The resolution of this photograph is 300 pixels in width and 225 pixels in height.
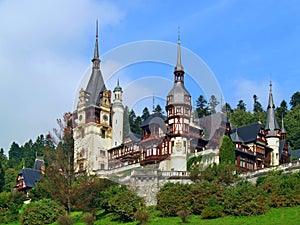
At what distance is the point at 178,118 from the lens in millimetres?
65062

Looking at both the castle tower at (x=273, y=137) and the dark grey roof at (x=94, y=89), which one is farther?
the dark grey roof at (x=94, y=89)

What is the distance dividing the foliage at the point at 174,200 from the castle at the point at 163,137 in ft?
42.5

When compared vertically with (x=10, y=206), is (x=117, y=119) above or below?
above

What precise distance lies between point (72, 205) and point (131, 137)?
76.8 ft

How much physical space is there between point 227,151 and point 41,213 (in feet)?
72.1

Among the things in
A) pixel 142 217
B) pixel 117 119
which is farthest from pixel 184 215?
pixel 117 119

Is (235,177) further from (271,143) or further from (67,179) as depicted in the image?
(271,143)

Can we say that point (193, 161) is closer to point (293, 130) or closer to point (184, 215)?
point (184, 215)

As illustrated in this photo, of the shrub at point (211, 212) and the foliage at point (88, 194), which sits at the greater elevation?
the foliage at point (88, 194)

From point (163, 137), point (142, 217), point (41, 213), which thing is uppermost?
point (163, 137)

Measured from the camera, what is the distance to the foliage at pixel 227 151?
61.3m

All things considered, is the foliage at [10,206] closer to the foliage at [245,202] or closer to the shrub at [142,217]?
the shrub at [142,217]

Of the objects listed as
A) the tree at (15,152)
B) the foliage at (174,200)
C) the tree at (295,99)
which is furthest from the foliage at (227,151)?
the tree at (15,152)

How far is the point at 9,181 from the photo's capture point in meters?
90.8
